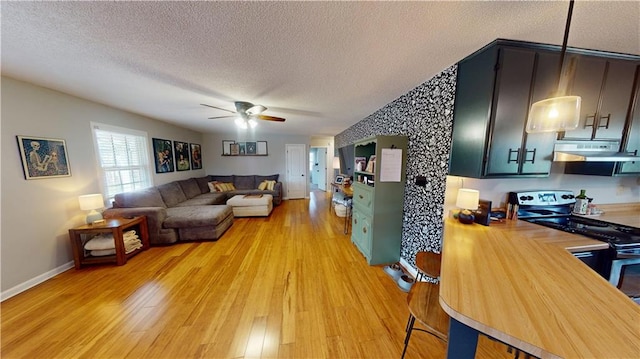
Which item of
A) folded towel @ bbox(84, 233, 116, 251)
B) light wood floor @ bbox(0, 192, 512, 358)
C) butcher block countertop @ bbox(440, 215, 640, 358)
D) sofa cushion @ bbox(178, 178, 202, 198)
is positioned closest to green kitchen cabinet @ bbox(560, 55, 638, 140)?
butcher block countertop @ bbox(440, 215, 640, 358)

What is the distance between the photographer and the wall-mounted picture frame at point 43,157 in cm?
203

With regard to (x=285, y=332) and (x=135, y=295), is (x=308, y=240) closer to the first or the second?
(x=285, y=332)

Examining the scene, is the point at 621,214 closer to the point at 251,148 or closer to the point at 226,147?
the point at 251,148

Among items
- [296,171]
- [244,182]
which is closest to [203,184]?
[244,182]

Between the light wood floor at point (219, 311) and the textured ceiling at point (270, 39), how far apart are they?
2.25m

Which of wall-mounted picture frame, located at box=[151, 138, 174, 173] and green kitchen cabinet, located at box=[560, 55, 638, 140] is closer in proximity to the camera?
green kitchen cabinet, located at box=[560, 55, 638, 140]

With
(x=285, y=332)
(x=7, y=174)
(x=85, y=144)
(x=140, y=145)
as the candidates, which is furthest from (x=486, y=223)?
(x=140, y=145)

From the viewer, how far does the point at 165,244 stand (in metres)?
3.05

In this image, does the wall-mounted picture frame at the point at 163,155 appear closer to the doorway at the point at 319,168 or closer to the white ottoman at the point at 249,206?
the white ottoman at the point at 249,206

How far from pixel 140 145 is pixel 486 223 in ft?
17.9

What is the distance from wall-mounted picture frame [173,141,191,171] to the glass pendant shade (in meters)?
5.97

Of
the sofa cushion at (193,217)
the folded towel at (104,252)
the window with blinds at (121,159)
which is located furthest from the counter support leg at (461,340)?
the window with blinds at (121,159)

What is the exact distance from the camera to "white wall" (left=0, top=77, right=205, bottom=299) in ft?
6.29

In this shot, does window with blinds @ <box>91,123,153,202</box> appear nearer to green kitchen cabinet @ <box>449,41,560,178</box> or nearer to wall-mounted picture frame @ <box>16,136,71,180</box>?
wall-mounted picture frame @ <box>16,136,71,180</box>
